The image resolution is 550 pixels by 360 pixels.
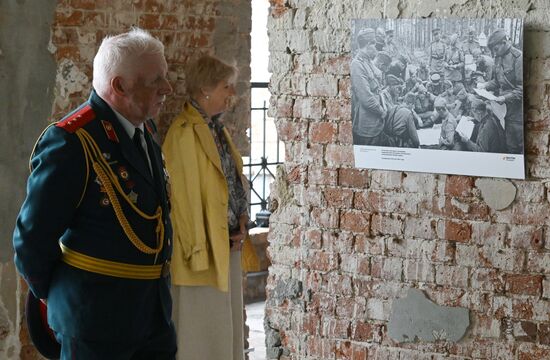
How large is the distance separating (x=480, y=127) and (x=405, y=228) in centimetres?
51

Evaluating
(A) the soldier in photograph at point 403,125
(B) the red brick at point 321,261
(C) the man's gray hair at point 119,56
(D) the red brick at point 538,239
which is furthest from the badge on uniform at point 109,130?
(D) the red brick at point 538,239

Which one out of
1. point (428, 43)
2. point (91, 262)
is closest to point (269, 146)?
point (428, 43)

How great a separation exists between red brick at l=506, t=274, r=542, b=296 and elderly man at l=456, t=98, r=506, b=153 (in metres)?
0.47

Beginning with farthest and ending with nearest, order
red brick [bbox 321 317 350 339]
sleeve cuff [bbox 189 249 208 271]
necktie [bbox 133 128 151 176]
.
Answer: sleeve cuff [bbox 189 249 208 271] → red brick [bbox 321 317 350 339] → necktie [bbox 133 128 151 176]

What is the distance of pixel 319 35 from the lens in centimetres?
428

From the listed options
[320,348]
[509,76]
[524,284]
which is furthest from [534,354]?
[509,76]

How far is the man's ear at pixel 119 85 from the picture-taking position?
328 centimetres

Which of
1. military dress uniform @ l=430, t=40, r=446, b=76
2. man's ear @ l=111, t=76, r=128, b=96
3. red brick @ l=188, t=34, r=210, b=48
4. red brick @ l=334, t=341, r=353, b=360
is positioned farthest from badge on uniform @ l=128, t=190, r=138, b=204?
red brick @ l=188, t=34, r=210, b=48

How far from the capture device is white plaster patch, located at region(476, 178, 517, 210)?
3.86m

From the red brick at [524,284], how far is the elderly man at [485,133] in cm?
47

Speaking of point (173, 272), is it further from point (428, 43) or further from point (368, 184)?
point (428, 43)

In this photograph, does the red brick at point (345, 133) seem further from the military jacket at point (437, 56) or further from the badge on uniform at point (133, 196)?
the badge on uniform at point (133, 196)

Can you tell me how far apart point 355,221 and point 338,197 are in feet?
0.40

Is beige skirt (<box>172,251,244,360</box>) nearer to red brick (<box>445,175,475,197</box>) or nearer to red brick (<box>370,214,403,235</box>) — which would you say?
red brick (<box>370,214,403,235</box>)
